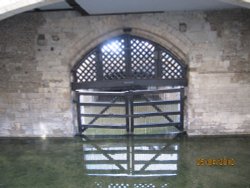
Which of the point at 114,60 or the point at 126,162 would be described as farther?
the point at 114,60

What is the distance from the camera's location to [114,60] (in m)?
7.86

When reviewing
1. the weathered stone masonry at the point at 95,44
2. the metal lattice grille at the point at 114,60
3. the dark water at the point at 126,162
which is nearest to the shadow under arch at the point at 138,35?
the weathered stone masonry at the point at 95,44

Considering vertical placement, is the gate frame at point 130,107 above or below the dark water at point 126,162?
above

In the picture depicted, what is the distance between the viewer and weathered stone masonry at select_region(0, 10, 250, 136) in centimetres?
727

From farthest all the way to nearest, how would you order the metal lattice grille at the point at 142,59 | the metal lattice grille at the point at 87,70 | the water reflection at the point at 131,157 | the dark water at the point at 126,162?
the metal lattice grille at the point at 87,70
the metal lattice grille at the point at 142,59
the water reflection at the point at 131,157
the dark water at the point at 126,162

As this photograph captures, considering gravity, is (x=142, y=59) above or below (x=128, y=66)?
above

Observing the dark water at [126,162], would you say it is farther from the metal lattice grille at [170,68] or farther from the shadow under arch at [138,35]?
the shadow under arch at [138,35]

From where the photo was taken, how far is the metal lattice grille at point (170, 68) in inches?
306

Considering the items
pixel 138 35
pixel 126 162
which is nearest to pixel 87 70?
pixel 138 35

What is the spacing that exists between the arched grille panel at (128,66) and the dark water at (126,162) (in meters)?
1.42

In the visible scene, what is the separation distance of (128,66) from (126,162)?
7.78 feet

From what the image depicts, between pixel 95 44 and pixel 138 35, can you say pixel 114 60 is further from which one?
pixel 138 35

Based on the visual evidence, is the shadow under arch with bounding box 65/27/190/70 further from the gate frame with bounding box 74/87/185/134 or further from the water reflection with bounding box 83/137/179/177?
the water reflection with bounding box 83/137/179/177

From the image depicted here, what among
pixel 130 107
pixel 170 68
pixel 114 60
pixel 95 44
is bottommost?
pixel 130 107
